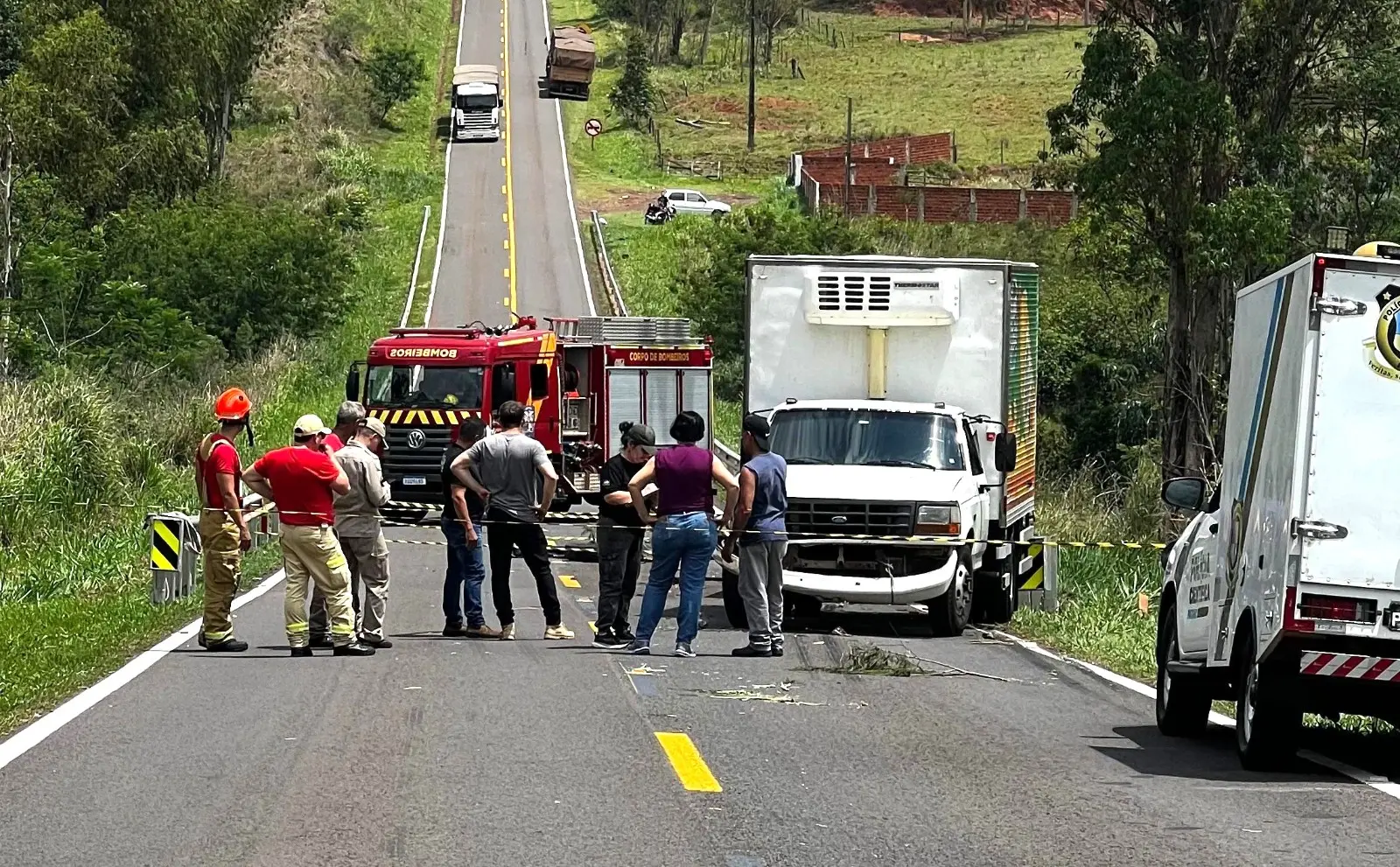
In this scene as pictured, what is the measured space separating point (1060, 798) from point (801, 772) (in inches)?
51.6

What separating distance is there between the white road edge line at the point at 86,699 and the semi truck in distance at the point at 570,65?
80399 mm

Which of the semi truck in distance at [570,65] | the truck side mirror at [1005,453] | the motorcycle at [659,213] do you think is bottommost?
the truck side mirror at [1005,453]

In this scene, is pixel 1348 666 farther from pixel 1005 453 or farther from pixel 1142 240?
pixel 1142 240

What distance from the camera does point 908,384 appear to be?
20516 millimetres

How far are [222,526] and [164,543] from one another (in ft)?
10.3

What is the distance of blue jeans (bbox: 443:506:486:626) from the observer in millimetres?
16500

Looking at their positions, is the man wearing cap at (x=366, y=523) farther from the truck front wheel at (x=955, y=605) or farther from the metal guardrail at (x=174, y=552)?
the truck front wheel at (x=955, y=605)

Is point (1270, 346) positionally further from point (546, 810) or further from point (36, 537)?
point (36, 537)

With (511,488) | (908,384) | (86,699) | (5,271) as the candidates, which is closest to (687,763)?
(86,699)

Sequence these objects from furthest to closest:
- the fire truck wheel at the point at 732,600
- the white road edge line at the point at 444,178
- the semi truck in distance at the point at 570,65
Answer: the semi truck in distance at the point at 570,65 < the white road edge line at the point at 444,178 < the fire truck wheel at the point at 732,600

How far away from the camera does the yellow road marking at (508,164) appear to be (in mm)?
67113

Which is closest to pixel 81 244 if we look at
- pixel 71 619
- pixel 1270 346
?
pixel 71 619

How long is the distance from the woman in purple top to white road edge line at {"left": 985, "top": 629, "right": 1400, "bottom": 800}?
10.3 feet

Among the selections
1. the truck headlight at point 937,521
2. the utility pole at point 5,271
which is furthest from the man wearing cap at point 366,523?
the utility pole at point 5,271
